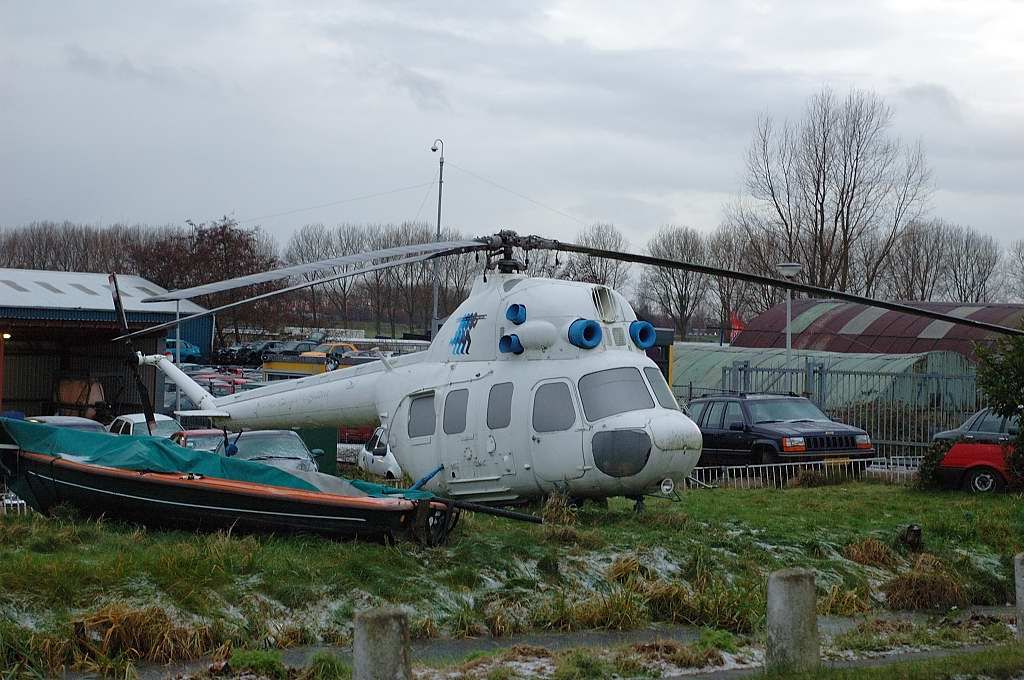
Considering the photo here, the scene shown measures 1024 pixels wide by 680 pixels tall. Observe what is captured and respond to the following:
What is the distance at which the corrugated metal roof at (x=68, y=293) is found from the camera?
36.1 metres

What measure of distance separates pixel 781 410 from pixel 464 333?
32.1ft

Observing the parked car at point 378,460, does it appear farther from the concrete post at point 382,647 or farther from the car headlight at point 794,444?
the concrete post at point 382,647

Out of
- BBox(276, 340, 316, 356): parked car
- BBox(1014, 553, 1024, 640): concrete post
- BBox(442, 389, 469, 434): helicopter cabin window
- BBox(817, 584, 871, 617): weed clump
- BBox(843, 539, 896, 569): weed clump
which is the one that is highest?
BBox(276, 340, 316, 356): parked car

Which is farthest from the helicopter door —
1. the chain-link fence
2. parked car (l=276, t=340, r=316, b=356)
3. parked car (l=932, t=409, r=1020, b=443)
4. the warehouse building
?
parked car (l=276, t=340, r=316, b=356)

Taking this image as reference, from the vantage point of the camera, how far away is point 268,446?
58.5ft

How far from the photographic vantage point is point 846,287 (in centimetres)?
5472

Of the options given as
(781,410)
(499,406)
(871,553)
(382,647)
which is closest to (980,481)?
(781,410)

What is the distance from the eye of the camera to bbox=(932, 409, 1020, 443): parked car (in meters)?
18.9

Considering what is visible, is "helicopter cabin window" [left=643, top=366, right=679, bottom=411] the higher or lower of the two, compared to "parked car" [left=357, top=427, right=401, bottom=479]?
higher

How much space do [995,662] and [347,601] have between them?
18.4 feet

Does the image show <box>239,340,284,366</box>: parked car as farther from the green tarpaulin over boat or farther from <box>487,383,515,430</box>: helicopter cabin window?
<box>487,383,515,430</box>: helicopter cabin window

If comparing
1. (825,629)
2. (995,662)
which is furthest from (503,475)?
(995,662)

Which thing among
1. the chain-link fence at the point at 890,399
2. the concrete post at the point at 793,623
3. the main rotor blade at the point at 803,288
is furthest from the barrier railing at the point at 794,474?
the concrete post at the point at 793,623

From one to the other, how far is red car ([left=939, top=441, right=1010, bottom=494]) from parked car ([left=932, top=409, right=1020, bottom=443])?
0.24 m
